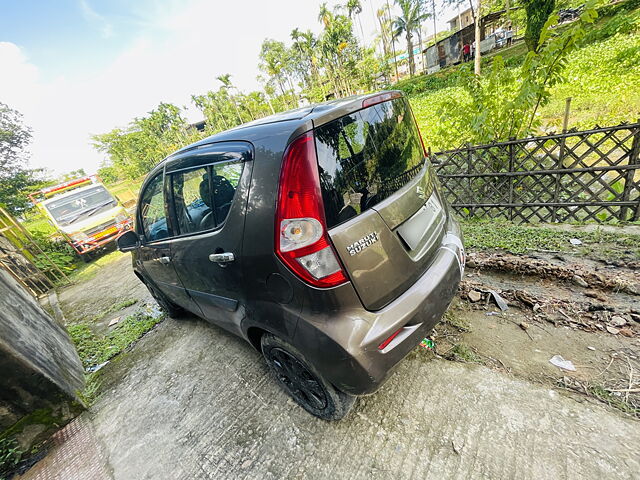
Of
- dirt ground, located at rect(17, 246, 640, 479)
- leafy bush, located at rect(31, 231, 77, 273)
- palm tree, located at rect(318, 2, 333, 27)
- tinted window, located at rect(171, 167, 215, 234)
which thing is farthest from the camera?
palm tree, located at rect(318, 2, 333, 27)

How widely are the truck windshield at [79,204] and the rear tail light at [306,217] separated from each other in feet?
30.7

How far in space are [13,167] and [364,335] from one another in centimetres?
1228

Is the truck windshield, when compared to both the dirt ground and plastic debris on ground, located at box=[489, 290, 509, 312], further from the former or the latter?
plastic debris on ground, located at box=[489, 290, 509, 312]

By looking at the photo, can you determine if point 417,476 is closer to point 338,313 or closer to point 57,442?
point 338,313

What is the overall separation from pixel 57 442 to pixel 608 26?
26.9 metres

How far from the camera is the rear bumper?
1337 mm

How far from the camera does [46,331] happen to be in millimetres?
2807

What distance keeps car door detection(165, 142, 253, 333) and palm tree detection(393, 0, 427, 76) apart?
44.0 metres

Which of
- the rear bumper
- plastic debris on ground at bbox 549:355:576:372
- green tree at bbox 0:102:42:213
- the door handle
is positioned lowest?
plastic debris on ground at bbox 549:355:576:372

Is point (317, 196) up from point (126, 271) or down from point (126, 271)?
up

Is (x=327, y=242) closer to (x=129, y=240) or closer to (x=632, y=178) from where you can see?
Answer: (x=129, y=240)

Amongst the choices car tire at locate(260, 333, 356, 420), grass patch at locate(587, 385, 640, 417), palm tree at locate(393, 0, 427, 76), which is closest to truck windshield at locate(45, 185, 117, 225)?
car tire at locate(260, 333, 356, 420)

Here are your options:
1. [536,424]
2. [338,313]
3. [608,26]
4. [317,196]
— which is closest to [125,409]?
[338,313]

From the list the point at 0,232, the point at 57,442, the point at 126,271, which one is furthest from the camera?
the point at 126,271
